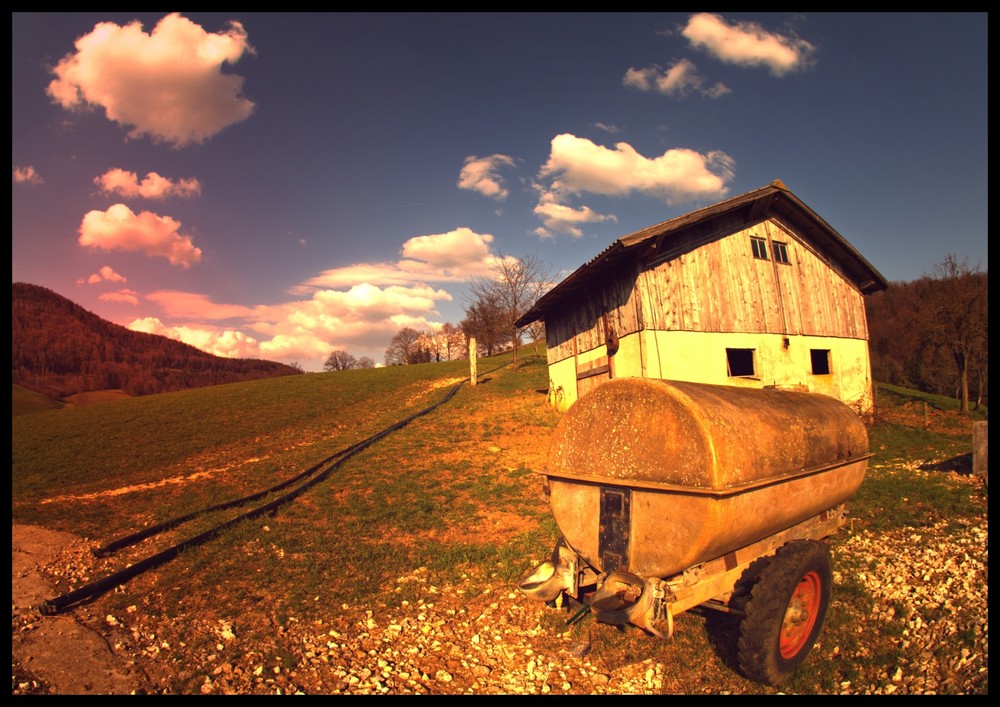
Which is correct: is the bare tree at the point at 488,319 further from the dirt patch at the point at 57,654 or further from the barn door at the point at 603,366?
the dirt patch at the point at 57,654

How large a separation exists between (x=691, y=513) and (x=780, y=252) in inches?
626

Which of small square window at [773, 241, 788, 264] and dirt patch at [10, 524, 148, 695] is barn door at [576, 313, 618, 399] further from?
dirt patch at [10, 524, 148, 695]

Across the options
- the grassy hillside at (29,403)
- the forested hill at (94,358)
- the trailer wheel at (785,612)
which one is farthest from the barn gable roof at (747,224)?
the forested hill at (94,358)

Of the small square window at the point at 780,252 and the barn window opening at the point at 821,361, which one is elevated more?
the small square window at the point at 780,252

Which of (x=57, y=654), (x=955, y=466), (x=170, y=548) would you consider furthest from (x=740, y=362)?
(x=57, y=654)

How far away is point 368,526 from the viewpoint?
9195 millimetres

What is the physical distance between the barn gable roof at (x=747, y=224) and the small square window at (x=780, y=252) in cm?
99

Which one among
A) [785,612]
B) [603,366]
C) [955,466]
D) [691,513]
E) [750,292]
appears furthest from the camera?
[603,366]

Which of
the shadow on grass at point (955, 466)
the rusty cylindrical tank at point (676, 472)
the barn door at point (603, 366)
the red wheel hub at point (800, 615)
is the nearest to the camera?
the rusty cylindrical tank at point (676, 472)

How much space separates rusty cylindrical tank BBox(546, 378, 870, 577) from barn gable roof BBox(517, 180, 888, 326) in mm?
8725

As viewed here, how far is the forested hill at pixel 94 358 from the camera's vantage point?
51625mm

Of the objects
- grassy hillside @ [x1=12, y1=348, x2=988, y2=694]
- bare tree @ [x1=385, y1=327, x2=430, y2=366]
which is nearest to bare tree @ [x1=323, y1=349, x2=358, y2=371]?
bare tree @ [x1=385, y1=327, x2=430, y2=366]

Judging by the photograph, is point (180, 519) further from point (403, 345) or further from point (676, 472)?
point (403, 345)
